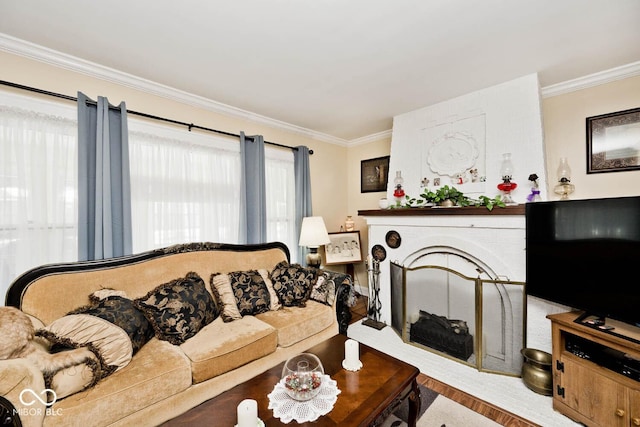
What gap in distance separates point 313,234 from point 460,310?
5.74 ft

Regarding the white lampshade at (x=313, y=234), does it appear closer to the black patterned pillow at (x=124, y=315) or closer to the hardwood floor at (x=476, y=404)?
the hardwood floor at (x=476, y=404)

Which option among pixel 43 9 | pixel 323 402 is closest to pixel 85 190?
pixel 43 9

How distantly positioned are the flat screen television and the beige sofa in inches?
63.3

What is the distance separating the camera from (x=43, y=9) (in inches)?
61.2

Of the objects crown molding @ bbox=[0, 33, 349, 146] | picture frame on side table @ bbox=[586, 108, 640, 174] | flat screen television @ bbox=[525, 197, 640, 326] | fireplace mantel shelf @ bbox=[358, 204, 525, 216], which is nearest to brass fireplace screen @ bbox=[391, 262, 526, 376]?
flat screen television @ bbox=[525, 197, 640, 326]

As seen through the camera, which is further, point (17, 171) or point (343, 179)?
point (343, 179)

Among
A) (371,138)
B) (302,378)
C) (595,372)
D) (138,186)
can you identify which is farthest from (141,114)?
(595,372)

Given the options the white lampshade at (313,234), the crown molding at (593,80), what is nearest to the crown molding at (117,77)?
the white lampshade at (313,234)

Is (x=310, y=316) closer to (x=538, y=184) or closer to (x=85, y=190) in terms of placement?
(x=85, y=190)

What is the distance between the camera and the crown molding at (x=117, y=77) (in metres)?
1.87

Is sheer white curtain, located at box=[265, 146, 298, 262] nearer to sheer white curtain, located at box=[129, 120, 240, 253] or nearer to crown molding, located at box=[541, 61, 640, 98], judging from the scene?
sheer white curtain, located at box=[129, 120, 240, 253]

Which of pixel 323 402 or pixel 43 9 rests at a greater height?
pixel 43 9

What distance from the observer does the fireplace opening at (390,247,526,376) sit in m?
2.22

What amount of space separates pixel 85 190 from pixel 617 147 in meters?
4.44
